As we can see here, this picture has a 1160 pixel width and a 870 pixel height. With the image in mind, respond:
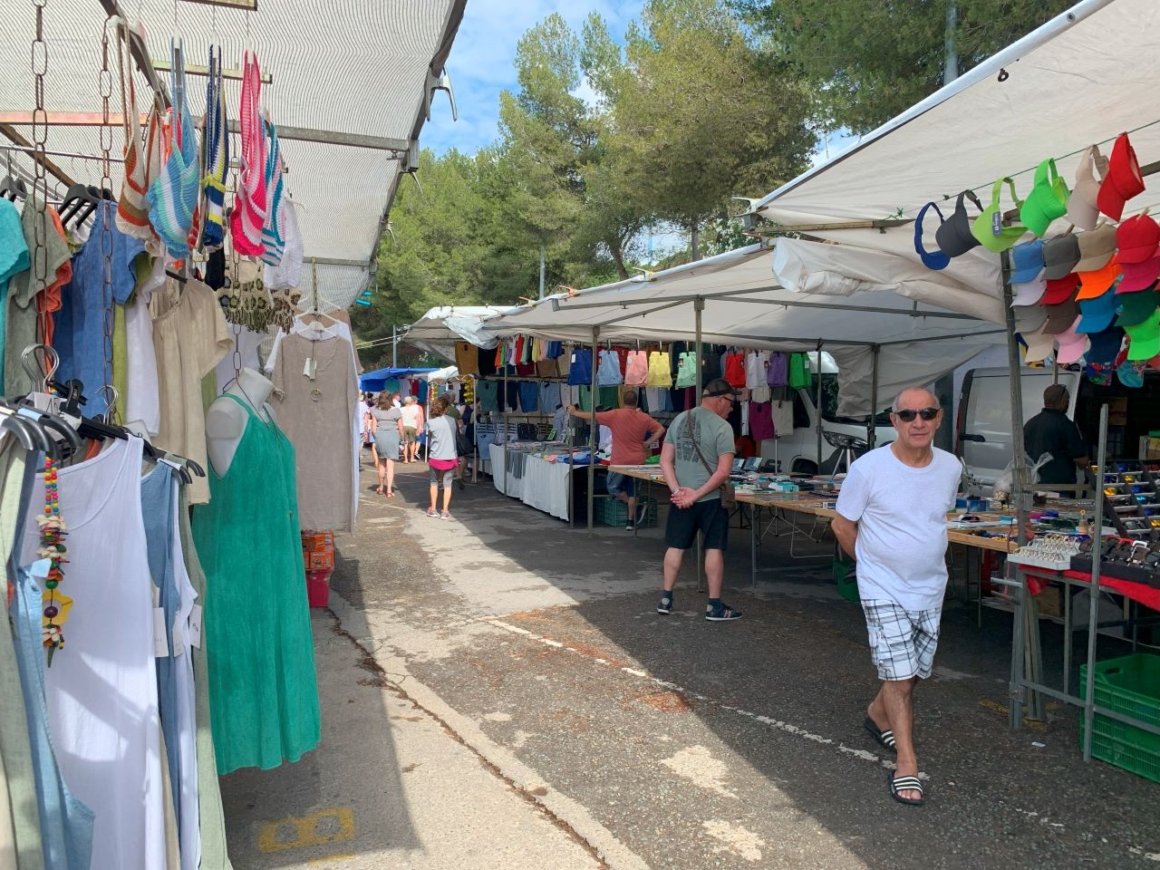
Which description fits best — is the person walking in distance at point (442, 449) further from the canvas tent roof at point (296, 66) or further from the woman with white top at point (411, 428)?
the woman with white top at point (411, 428)

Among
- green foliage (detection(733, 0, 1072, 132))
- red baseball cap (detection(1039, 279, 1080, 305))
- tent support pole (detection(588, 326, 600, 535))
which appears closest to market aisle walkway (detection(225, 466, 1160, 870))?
red baseball cap (detection(1039, 279, 1080, 305))

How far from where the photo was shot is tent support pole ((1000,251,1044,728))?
13.3 ft

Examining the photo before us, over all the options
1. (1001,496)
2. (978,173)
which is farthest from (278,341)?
(1001,496)

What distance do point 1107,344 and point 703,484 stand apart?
294cm

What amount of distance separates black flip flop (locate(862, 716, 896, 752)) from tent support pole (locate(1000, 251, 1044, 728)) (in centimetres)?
73

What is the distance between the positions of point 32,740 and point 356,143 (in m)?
3.11

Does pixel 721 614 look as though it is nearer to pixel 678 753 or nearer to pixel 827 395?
pixel 678 753

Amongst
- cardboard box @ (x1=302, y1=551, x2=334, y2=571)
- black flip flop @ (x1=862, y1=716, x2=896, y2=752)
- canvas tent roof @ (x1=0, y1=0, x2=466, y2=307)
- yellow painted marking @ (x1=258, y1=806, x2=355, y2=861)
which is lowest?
yellow painted marking @ (x1=258, y1=806, x2=355, y2=861)

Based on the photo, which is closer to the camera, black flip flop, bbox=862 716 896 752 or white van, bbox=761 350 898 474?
black flip flop, bbox=862 716 896 752

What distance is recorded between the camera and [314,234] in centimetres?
647

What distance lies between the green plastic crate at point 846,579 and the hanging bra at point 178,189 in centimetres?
563

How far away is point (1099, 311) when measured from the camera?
3.58 meters

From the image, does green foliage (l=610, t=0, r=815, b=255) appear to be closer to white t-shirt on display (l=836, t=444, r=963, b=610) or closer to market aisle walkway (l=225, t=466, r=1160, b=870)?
market aisle walkway (l=225, t=466, r=1160, b=870)

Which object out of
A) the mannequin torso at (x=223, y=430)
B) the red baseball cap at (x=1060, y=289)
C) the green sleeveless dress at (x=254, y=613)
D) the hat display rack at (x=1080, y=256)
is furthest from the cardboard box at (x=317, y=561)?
the red baseball cap at (x=1060, y=289)
